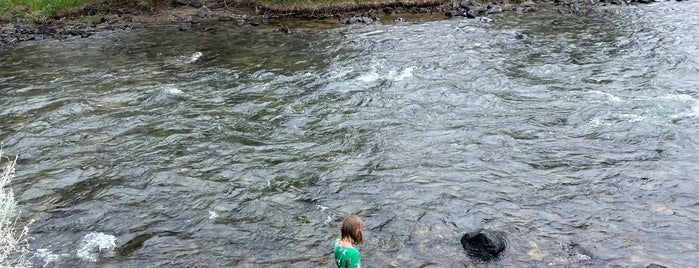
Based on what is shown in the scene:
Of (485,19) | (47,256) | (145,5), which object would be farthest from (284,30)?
(47,256)

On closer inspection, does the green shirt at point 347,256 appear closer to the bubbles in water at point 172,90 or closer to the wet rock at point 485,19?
the bubbles in water at point 172,90

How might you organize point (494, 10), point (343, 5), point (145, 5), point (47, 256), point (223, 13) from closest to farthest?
1. point (47, 256)
2. point (494, 10)
3. point (343, 5)
4. point (223, 13)
5. point (145, 5)

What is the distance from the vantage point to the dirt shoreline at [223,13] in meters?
29.7

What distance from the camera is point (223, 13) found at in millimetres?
33188

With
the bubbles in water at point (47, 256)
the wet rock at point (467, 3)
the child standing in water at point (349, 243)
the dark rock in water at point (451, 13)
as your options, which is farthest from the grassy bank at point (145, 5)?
the child standing in water at point (349, 243)

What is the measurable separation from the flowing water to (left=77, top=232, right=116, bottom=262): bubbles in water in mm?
37

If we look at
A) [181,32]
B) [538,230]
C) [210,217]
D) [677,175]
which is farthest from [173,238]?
[181,32]

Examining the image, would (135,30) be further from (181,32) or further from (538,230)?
(538,230)

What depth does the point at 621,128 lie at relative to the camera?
1469 cm

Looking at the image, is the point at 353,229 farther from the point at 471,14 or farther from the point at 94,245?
the point at 471,14

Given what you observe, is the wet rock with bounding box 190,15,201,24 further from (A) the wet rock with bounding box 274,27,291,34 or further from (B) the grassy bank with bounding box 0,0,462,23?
(A) the wet rock with bounding box 274,27,291,34

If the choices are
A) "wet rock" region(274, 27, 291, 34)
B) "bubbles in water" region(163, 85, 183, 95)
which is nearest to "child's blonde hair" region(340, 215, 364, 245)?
"bubbles in water" region(163, 85, 183, 95)

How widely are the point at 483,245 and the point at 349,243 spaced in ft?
10.0

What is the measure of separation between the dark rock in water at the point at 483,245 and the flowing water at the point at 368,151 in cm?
16
